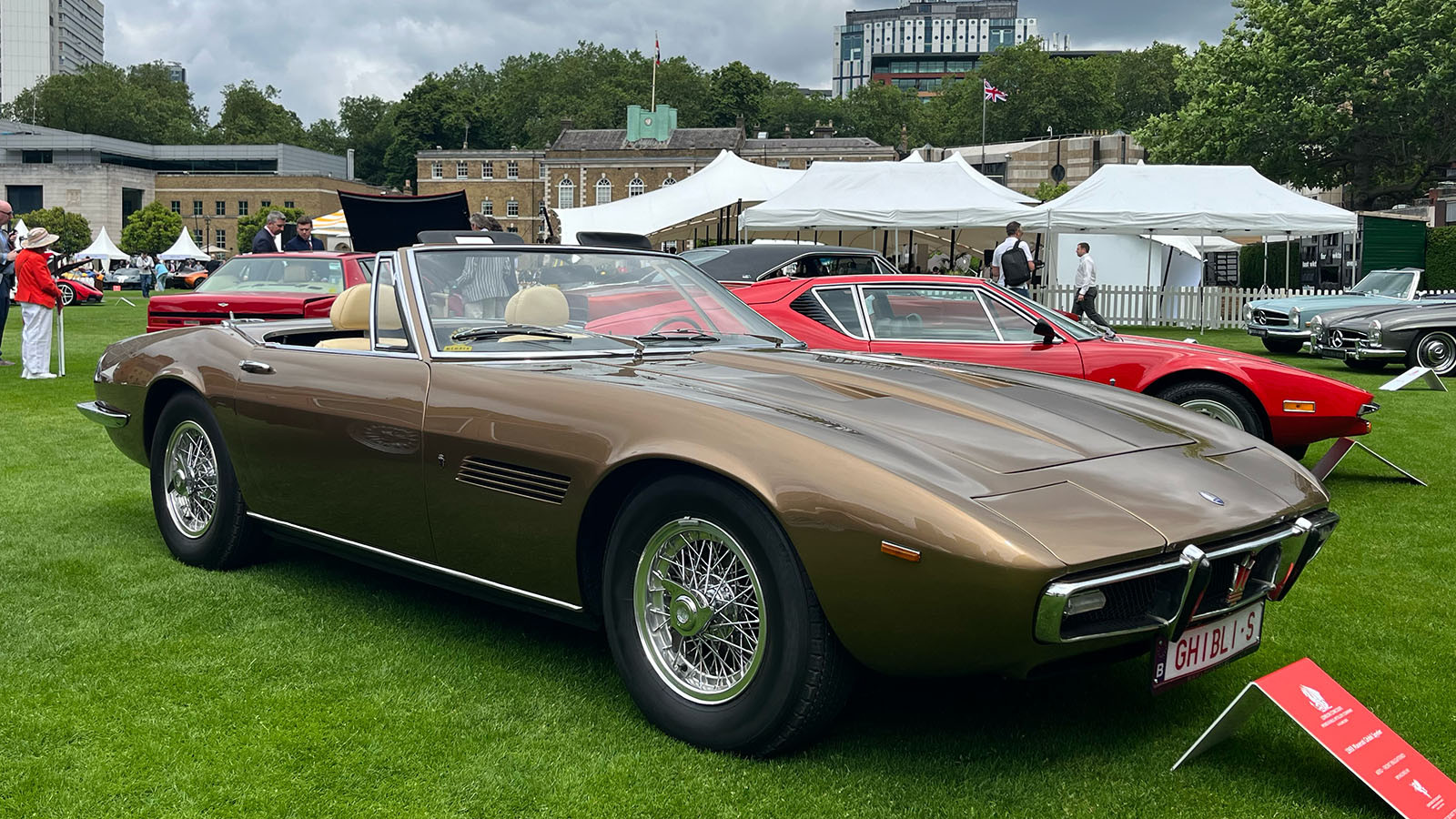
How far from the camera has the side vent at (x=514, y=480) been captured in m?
3.24

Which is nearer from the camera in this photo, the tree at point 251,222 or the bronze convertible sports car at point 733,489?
the bronze convertible sports car at point 733,489

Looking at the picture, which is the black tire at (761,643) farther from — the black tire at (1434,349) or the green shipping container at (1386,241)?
the green shipping container at (1386,241)

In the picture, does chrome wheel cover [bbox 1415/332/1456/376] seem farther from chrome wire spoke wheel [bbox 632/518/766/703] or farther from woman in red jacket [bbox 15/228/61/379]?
woman in red jacket [bbox 15/228/61/379]

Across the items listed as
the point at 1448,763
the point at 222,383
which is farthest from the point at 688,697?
the point at 222,383

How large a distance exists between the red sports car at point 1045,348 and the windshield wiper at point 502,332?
318cm

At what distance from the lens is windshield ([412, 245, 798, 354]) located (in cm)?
397

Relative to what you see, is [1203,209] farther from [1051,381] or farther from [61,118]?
[61,118]

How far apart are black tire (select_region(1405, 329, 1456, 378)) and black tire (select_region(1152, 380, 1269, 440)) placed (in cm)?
1000

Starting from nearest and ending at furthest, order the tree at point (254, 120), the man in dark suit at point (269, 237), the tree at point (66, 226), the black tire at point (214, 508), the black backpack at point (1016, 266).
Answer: the black tire at point (214, 508), the man in dark suit at point (269, 237), the black backpack at point (1016, 266), the tree at point (66, 226), the tree at point (254, 120)

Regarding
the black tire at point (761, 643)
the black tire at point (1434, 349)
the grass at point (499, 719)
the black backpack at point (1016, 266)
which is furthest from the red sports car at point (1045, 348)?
the black backpack at point (1016, 266)

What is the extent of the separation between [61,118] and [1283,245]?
129820 millimetres

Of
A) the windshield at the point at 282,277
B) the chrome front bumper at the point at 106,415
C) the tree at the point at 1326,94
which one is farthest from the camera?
the tree at the point at 1326,94

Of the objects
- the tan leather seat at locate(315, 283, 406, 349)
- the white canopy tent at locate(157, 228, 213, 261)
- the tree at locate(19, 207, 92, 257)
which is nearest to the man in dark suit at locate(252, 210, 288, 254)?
the tan leather seat at locate(315, 283, 406, 349)

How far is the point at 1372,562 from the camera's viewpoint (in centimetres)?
531
